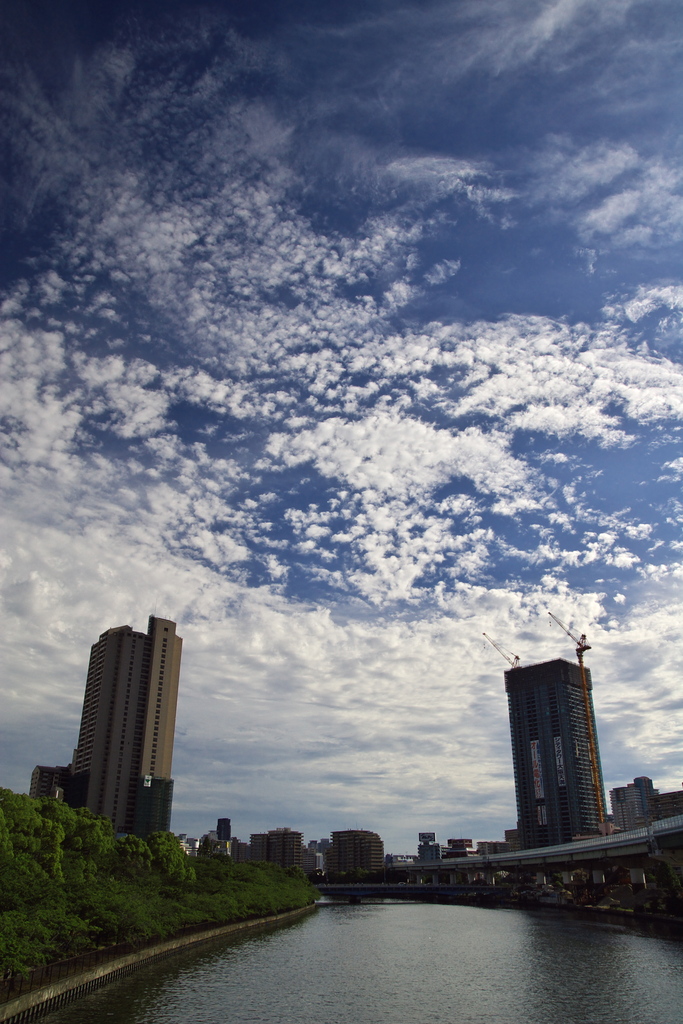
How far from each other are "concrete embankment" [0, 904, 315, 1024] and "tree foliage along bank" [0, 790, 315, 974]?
1329mm

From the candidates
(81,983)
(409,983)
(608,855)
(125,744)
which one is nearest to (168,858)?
(409,983)

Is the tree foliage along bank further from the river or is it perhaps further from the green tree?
the river

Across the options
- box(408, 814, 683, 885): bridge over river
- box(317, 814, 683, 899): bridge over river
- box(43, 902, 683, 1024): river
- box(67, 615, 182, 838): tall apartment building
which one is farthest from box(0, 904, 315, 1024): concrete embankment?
box(67, 615, 182, 838): tall apartment building

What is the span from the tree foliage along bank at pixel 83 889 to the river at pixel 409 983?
3.38m

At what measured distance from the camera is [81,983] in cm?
4134

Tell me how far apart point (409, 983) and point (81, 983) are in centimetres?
2316

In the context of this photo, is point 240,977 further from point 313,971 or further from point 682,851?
point 682,851

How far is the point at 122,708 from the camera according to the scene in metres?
191

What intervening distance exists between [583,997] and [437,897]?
151m

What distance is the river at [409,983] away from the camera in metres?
39.3

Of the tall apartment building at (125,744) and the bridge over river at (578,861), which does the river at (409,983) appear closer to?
the bridge over river at (578,861)

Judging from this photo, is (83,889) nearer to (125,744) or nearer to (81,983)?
(81,983)

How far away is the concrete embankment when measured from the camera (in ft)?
110

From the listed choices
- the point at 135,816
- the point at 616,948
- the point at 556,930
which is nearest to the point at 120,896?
the point at 616,948
